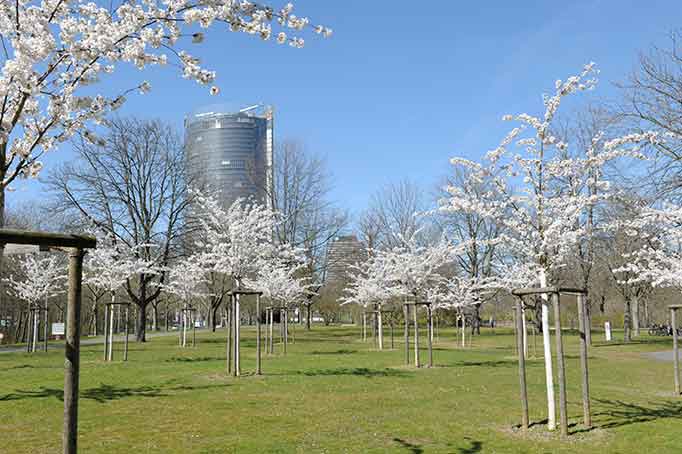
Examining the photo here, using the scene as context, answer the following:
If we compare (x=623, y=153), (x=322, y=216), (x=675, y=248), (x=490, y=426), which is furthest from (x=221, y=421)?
(x=322, y=216)

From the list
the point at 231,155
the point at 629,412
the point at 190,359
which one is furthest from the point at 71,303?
the point at 231,155

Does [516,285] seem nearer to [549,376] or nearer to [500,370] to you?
[500,370]

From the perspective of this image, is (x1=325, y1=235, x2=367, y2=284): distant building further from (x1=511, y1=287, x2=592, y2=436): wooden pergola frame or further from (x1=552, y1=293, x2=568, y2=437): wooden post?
(x1=552, y1=293, x2=568, y2=437): wooden post

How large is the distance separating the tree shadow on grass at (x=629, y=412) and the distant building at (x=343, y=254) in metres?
31.6

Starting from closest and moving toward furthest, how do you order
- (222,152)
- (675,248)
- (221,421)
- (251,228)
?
1. (221,421)
2. (675,248)
3. (251,228)
4. (222,152)

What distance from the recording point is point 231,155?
199 feet

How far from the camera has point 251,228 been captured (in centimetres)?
1878

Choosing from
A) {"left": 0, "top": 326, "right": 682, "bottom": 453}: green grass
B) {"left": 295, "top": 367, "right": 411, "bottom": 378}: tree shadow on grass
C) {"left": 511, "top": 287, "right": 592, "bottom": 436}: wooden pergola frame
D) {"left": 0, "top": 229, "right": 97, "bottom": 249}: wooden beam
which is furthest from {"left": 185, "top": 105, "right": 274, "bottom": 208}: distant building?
{"left": 0, "top": 229, "right": 97, "bottom": 249}: wooden beam

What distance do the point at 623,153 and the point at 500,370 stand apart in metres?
8.51

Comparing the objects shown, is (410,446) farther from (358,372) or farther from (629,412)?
(358,372)

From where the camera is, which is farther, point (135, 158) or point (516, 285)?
point (135, 158)

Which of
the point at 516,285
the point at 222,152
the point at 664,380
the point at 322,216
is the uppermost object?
the point at 222,152

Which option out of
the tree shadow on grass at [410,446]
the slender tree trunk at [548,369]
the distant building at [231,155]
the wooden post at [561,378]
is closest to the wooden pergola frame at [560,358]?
the wooden post at [561,378]

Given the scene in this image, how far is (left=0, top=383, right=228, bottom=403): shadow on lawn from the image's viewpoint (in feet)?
33.5
